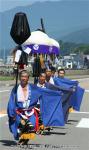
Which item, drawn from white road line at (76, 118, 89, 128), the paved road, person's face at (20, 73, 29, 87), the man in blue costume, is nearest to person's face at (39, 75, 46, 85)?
the paved road

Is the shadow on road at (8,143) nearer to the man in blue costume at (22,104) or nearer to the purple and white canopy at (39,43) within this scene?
the man in blue costume at (22,104)

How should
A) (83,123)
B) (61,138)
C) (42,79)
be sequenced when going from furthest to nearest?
1. (83,123)
2. (42,79)
3. (61,138)

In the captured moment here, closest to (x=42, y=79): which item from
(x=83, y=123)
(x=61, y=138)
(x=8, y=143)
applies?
(x=61, y=138)

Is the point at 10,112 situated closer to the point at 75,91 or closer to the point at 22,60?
the point at 22,60

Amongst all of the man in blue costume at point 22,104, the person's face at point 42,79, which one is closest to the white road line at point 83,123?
the person's face at point 42,79

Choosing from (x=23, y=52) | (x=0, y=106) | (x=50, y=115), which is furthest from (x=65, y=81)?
(x=0, y=106)

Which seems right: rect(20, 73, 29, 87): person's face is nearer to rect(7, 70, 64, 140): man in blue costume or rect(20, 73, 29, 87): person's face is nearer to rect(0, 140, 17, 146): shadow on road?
rect(7, 70, 64, 140): man in blue costume

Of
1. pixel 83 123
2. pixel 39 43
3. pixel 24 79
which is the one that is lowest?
pixel 83 123

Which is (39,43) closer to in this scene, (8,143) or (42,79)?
(42,79)

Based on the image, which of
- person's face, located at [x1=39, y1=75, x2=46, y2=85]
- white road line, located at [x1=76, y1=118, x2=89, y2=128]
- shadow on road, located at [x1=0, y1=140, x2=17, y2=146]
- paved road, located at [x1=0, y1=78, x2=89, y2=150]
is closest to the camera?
paved road, located at [x1=0, y1=78, x2=89, y2=150]

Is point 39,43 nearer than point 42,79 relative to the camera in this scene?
No

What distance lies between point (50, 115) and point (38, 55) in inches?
220

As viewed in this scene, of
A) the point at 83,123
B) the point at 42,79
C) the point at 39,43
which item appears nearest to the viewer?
the point at 42,79

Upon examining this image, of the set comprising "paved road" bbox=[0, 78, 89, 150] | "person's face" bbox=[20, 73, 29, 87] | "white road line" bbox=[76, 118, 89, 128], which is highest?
"person's face" bbox=[20, 73, 29, 87]
